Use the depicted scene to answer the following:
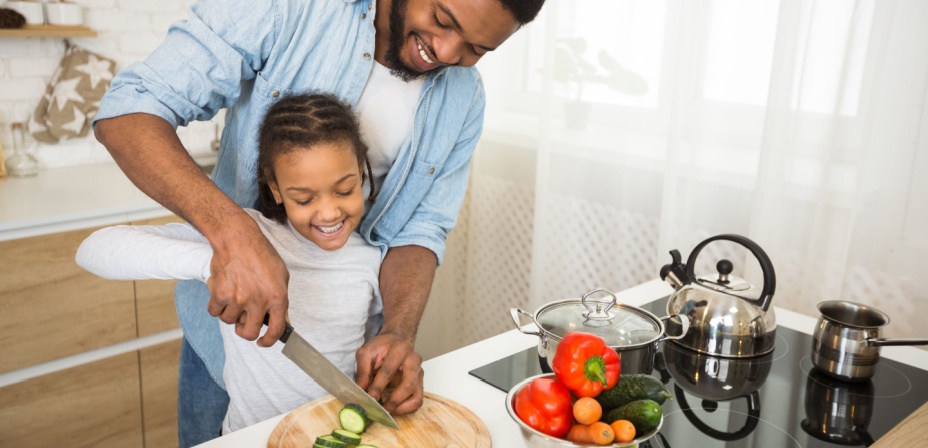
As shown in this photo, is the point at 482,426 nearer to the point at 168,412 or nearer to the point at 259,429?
the point at 259,429

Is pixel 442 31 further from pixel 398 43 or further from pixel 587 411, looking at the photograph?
pixel 587 411

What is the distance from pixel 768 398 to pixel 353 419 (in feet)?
2.24

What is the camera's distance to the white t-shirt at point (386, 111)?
1455mm

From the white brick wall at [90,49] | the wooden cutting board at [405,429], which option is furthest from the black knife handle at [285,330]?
the white brick wall at [90,49]

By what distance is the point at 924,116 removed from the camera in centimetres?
160

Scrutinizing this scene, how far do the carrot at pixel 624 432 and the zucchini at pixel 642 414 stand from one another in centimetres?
1

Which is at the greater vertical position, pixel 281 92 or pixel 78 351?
pixel 281 92

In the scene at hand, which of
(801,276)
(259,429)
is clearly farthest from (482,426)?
(801,276)

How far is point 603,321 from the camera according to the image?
1.26 m

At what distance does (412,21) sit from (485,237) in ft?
5.39

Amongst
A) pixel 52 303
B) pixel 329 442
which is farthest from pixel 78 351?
pixel 329 442

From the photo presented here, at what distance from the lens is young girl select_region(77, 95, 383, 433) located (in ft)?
4.18

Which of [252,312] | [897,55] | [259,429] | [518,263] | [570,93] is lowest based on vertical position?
[518,263]

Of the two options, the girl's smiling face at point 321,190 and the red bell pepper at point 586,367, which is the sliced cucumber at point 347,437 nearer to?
the red bell pepper at point 586,367
